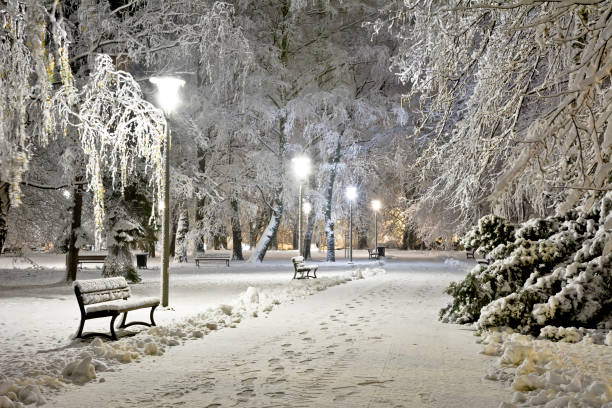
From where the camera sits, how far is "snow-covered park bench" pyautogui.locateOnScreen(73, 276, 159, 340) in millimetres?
7777

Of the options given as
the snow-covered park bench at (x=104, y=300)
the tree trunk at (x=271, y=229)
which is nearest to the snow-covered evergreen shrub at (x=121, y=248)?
the snow-covered park bench at (x=104, y=300)

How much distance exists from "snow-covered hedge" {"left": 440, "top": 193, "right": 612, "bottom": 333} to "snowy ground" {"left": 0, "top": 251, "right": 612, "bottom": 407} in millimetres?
501

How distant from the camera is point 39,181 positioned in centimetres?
1658

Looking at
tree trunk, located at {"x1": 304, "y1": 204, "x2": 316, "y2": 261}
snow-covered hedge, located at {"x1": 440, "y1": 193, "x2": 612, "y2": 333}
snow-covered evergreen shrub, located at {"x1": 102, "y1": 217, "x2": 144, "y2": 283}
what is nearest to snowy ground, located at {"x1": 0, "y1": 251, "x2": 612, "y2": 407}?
snow-covered hedge, located at {"x1": 440, "y1": 193, "x2": 612, "y2": 333}

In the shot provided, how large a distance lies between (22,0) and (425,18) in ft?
16.6

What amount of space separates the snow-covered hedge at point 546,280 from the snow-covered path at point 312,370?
2.03 ft

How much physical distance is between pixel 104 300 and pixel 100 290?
180mm

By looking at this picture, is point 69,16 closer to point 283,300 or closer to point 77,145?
point 77,145

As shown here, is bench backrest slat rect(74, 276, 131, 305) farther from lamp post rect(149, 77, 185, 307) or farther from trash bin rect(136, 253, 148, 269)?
trash bin rect(136, 253, 148, 269)

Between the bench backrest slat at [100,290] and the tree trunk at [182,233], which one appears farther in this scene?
the tree trunk at [182,233]

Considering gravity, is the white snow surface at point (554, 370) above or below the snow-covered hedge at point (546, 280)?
below

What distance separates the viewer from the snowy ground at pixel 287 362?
500cm

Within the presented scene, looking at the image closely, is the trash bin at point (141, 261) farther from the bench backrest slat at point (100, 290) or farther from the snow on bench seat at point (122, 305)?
the snow on bench seat at point (122, 305)

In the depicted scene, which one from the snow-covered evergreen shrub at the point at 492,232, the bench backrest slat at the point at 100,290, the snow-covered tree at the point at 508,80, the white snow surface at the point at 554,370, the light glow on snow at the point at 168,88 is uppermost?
the light glow on snow at the point at 168,88
